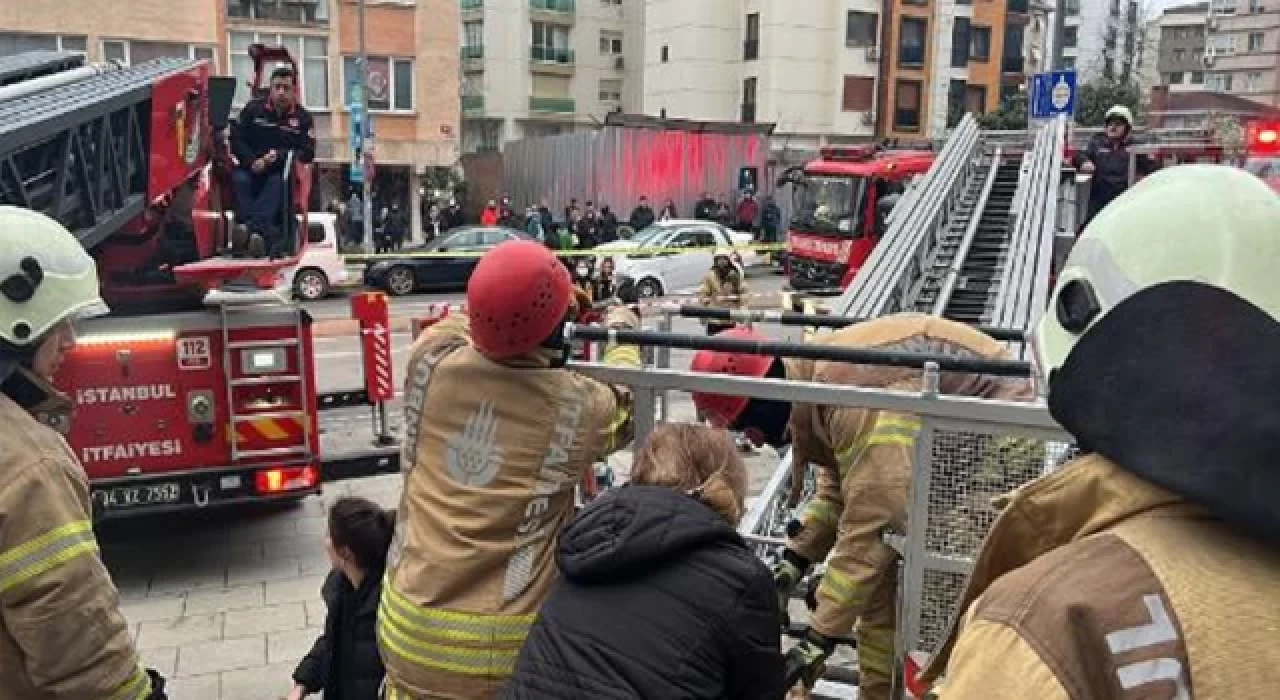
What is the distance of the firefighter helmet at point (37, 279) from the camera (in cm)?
238

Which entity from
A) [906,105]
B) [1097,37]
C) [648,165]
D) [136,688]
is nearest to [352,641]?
[136,688]

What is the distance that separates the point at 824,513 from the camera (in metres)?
2.98

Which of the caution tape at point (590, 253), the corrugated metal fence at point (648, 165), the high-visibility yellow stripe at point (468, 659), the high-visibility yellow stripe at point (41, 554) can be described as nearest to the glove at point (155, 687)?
the high-visibility yellow stripe at point (41, 554)

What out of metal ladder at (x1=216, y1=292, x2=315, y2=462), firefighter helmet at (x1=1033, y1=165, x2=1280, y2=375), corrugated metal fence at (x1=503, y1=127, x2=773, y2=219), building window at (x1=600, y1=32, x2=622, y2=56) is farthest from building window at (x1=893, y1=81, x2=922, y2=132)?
firefighter helmet at (x1=1033, y1=165, x2=1280, y2=375)

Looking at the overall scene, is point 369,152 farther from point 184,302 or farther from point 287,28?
point 184,302

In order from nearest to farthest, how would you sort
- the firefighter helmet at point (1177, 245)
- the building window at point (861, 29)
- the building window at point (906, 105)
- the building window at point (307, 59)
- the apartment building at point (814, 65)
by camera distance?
the firefighter helmet at point (1177, 245), the building window at point (307, 59), the apartment building at point (814, 65), the building window at point (861, 29), the building window at point (906, 105)

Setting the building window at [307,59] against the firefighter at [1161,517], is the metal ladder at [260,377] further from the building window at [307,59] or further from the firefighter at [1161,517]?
the building window at [307,59]

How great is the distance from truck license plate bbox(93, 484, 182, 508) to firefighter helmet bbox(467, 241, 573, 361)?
3.84 m

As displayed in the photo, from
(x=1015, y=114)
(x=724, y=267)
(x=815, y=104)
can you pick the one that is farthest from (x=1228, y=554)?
(x=815, y=104)

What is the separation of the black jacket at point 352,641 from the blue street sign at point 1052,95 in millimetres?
13100

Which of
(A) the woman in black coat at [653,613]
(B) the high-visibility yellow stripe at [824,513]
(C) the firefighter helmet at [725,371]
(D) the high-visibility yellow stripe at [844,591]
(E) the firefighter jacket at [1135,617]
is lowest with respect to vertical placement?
(D) the high-visibility yellow stripe at [844,591]

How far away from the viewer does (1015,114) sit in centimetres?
3722

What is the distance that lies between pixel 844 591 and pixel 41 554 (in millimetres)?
1720

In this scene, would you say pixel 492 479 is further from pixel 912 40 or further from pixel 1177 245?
pixel 912 40
